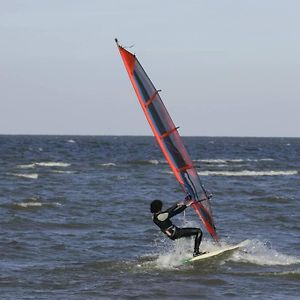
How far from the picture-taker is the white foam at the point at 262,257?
1764cm

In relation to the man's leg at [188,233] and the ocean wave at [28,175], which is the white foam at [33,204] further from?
the ocean wave at [28,175]

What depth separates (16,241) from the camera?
2047cm

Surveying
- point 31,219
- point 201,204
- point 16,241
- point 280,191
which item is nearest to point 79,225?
point 31,219

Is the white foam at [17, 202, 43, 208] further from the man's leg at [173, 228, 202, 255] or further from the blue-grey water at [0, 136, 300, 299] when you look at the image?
the man's leg at [173, 228, 202, 255]

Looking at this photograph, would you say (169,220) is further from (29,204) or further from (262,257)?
(29,204)

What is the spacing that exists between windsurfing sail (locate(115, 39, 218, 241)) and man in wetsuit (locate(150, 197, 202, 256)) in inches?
17.0

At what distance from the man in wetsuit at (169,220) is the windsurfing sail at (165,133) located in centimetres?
43

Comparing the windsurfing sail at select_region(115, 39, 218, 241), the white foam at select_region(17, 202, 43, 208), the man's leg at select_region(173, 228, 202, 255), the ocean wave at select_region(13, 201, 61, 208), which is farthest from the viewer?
the white foam at select_region(17, 202, 43, 208)

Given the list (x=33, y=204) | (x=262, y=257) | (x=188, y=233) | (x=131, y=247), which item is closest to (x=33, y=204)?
(x=33, y=204)

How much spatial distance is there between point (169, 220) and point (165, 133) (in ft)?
5.36

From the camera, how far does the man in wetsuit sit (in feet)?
52.3

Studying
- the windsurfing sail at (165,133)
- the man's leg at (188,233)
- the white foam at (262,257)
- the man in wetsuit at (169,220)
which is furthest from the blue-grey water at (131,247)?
the windsurfing sail at (165,133)

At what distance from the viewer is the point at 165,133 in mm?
16578

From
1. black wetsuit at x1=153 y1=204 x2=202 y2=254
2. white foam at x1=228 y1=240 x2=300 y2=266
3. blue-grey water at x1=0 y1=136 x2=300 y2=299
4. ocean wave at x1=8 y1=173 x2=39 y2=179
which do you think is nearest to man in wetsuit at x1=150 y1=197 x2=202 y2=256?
black wetsuit at x1=153 y1=204 x2=202 y2=254
